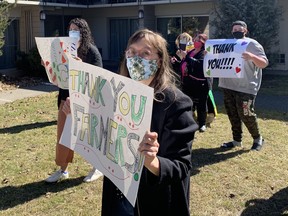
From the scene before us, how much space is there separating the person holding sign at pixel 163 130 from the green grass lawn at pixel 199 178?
7.42ft

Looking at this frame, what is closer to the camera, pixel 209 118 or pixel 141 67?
pixel 141 67

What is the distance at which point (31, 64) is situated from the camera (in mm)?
17422

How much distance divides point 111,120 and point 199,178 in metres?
3.48

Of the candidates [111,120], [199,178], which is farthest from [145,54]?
[199,178]

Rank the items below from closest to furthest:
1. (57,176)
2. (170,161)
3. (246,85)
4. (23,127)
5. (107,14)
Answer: (170,161), (57,176), (246,85), (23,127), (107,14)

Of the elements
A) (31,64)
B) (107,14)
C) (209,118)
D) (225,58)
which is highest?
(107,14)

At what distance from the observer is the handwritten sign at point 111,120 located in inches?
75.0

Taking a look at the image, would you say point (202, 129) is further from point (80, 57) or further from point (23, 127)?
point (23, 127)

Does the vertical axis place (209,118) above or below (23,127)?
above

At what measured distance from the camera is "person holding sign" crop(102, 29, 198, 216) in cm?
212

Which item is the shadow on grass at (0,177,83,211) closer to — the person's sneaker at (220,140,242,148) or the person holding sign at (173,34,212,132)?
the person's sneaker at (220,140,242,148)

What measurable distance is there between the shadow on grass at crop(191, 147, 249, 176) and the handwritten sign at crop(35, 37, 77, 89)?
88.4 inches

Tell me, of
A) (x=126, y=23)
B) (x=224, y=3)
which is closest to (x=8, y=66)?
(x=126, y=23)

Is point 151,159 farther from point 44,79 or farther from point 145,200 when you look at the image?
point 44,79
